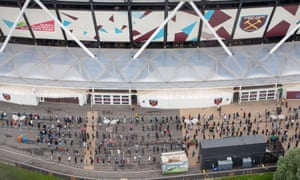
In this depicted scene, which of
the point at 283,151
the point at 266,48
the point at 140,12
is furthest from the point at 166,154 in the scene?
the point at 266,48

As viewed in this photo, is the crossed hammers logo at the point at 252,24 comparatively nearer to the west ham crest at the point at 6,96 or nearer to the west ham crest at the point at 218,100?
the west ham crest at the point at 218,100

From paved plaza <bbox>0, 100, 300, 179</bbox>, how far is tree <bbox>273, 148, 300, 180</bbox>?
24.8 feet

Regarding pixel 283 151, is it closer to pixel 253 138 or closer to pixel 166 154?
pixel 253 138

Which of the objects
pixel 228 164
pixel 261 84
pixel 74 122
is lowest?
pixel 228 164

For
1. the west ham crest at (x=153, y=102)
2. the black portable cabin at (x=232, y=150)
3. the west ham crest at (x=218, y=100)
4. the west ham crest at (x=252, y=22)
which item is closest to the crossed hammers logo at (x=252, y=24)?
the west ham crest at (x=252, y=22)

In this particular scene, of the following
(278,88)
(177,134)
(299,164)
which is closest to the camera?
(299,164)

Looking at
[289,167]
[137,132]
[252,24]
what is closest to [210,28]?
[252,24]

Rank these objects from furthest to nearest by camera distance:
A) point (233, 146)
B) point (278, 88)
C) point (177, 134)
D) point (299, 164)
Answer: point (278, 88)
point (177, 134)
point (233, 146)
point (299, 164)

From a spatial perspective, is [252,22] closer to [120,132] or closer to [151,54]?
[151,54]

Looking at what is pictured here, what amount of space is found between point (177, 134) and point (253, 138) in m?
10.5

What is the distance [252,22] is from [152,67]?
608 inches

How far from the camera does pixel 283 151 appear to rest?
61438mm

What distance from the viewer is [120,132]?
218 ft

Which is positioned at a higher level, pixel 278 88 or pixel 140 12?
pixel 140 12
